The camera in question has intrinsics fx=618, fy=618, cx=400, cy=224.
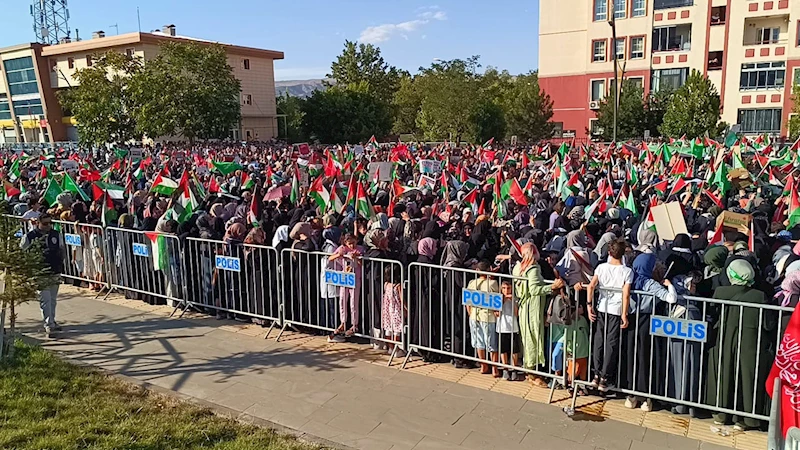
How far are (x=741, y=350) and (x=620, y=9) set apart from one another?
53742mm

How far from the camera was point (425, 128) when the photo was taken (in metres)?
49.7

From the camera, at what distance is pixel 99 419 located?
577 centimetres

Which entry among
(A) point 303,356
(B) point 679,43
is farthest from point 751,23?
(A) point 303,356

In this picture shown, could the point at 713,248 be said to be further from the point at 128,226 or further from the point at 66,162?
the point at 66,162

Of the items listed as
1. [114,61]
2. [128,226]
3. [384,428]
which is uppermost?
[114,61]

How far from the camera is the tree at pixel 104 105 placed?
39.5 meters

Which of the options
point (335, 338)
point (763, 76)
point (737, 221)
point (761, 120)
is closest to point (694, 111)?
point (761, 120)

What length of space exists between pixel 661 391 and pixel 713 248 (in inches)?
63.2

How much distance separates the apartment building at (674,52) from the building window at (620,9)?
81 mm

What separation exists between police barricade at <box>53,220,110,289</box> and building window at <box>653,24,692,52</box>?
5183 centimetres

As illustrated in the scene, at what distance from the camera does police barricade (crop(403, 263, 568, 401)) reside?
6531 millimetres

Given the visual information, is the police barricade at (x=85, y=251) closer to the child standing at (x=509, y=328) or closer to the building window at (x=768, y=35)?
the child standing at (x=509, y=328)

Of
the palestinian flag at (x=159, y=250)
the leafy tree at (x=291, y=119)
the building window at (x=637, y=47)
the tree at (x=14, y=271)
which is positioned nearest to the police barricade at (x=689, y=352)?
the tree at (x=14, y=271)

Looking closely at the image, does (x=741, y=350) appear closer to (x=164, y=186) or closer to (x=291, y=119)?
(x=164, y=186)
